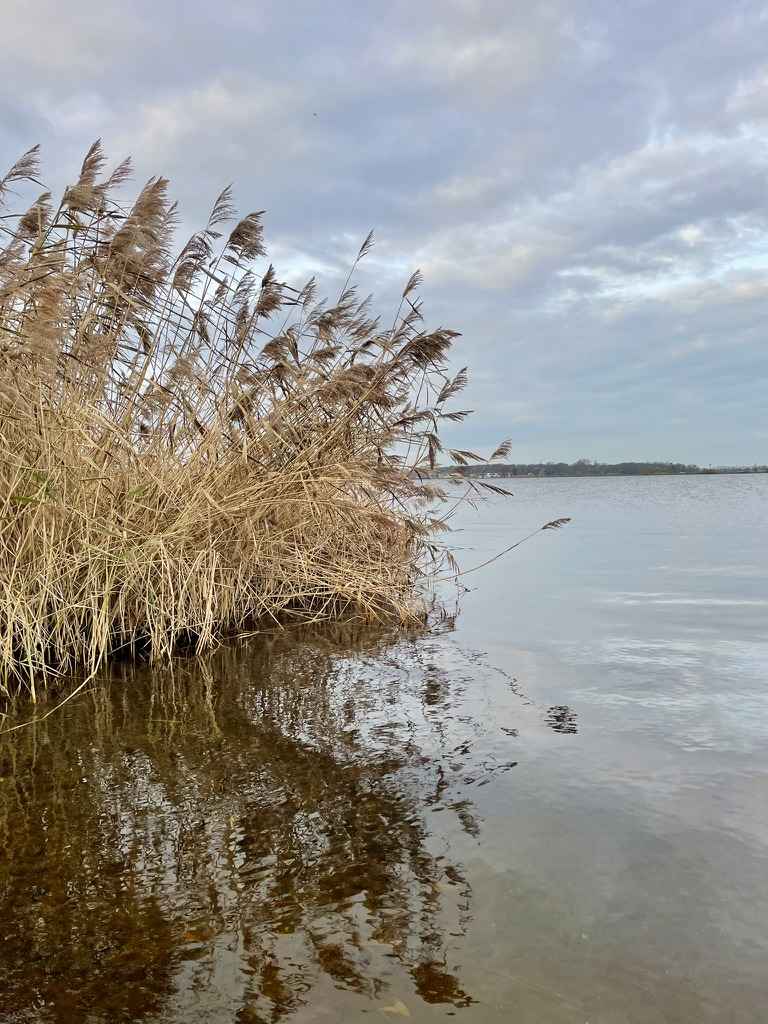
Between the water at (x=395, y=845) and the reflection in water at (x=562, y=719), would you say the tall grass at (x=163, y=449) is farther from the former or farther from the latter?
the reflection in water at (x=562, y=719)

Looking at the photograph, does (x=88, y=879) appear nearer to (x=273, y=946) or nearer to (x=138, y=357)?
(x=273, y=946)

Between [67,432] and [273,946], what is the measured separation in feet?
11.0

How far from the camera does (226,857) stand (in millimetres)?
2359

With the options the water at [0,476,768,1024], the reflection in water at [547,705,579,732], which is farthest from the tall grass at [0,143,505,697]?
the reflection in water at [547,705,579,732]

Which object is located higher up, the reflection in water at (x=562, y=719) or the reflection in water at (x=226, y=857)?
the reflection in water at (x=562, y=719)

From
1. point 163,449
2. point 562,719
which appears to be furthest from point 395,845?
point 163,449

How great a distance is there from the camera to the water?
68.8 inches

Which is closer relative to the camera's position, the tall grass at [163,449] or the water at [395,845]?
the water at [395,845]

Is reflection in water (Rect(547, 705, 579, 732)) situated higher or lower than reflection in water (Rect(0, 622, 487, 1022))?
higher

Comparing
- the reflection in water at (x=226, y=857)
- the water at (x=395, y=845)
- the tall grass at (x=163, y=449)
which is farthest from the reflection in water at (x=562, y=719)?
the tall grass at (x=163, y=449)

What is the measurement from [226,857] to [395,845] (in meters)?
0.54

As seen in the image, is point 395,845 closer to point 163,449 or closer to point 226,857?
point 226,857

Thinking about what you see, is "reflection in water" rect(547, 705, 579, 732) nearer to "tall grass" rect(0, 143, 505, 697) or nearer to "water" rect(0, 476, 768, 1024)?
"water" rect(0, 476, 768, 1024)

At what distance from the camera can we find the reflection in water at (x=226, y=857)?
1771 mm
